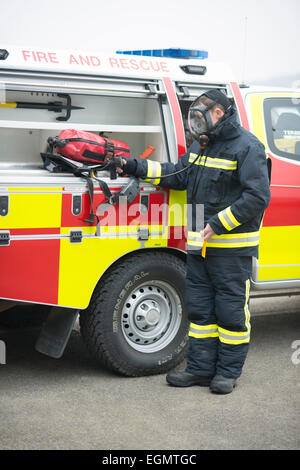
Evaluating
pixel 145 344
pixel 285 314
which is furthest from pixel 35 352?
pixel 285 314

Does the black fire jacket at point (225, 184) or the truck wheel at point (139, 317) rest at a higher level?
the black fire jacket at point (225, 184)

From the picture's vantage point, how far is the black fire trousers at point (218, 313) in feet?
16.2

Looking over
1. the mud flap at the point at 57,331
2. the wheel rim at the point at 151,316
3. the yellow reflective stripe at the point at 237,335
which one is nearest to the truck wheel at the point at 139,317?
the wheel rim at the point at 151,316

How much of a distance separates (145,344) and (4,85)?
200cm

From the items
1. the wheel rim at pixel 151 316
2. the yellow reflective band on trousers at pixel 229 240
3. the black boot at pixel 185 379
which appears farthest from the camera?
the wheel rim at pixel 151 316

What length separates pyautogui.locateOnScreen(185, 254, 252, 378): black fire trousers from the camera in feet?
16.2

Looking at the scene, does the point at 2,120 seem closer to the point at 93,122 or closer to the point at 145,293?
the point at 93,122

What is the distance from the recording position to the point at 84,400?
15.6 feet

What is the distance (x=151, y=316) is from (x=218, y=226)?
0.86 meters

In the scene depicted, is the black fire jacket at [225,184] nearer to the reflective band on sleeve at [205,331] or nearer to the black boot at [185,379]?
the reflective band on sleeve at [205,331]

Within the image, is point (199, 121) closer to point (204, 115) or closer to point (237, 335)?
point (204, 115)

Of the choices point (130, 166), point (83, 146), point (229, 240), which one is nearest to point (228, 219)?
point (229, 240)
